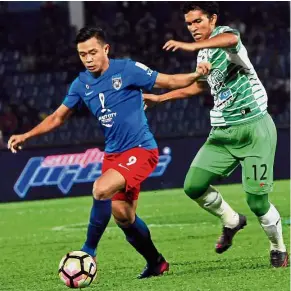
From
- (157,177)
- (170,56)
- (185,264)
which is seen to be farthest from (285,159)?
(185,264)

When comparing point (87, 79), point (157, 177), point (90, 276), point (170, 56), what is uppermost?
point (87, 79)

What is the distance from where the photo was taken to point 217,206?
869cm

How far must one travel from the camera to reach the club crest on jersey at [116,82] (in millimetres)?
8070

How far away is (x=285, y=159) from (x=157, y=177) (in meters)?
2.36

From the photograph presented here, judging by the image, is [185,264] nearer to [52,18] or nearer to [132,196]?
[132,196]

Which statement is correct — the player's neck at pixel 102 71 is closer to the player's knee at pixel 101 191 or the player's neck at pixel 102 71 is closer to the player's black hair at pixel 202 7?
the player's black hair at pixel 202 7

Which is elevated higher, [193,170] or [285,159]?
[193,170]

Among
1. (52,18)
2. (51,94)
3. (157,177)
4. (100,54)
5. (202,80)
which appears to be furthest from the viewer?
(52,18)

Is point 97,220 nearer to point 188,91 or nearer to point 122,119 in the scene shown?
point 122,119

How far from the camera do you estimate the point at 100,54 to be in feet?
26.3

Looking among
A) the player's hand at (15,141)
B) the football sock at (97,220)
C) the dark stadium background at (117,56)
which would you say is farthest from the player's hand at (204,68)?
the dark stadium background at (117,56)

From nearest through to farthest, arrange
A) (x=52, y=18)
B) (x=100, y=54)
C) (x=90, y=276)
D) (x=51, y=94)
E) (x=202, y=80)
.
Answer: (x=90, y=276), (x=100, y=54), (x=202, y=80), (x=51, y=94), (x=52, y=18)

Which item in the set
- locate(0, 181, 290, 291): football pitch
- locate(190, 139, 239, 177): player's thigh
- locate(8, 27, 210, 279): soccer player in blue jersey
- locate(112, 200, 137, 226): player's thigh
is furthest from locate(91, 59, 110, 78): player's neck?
locate(0, 181, 290, 291): football pitch

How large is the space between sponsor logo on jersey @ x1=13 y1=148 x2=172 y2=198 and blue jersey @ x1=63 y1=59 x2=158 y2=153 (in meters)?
9.71
